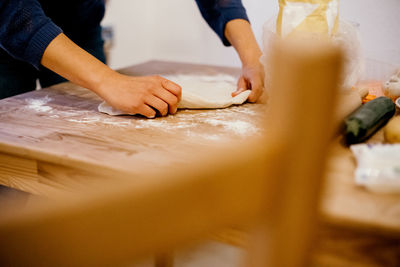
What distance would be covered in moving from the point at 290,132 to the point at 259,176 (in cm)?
5

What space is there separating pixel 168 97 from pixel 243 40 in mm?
502

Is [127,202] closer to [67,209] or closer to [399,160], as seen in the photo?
[67,209]

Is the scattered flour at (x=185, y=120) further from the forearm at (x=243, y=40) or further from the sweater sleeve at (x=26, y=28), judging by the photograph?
the forearm at (x=243, y=40)

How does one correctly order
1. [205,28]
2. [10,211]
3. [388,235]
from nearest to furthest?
[10,211]
[388,235]
[205,28]

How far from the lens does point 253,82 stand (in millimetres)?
1061

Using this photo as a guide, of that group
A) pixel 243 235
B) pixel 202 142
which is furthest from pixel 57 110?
pixel 243 235

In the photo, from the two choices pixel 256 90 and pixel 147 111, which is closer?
pixel 147 111

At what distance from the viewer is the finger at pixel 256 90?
3.31 feet

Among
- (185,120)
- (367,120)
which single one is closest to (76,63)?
(185,120)

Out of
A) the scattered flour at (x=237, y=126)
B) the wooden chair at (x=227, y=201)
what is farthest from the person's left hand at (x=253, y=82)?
the wooden chair at (x=227, y=201)

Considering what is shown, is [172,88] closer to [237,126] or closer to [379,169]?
[237,126]

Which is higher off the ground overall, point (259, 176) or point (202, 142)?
point (259, 176)

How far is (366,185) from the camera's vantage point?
0.52m

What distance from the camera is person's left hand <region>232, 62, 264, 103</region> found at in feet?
3.36
